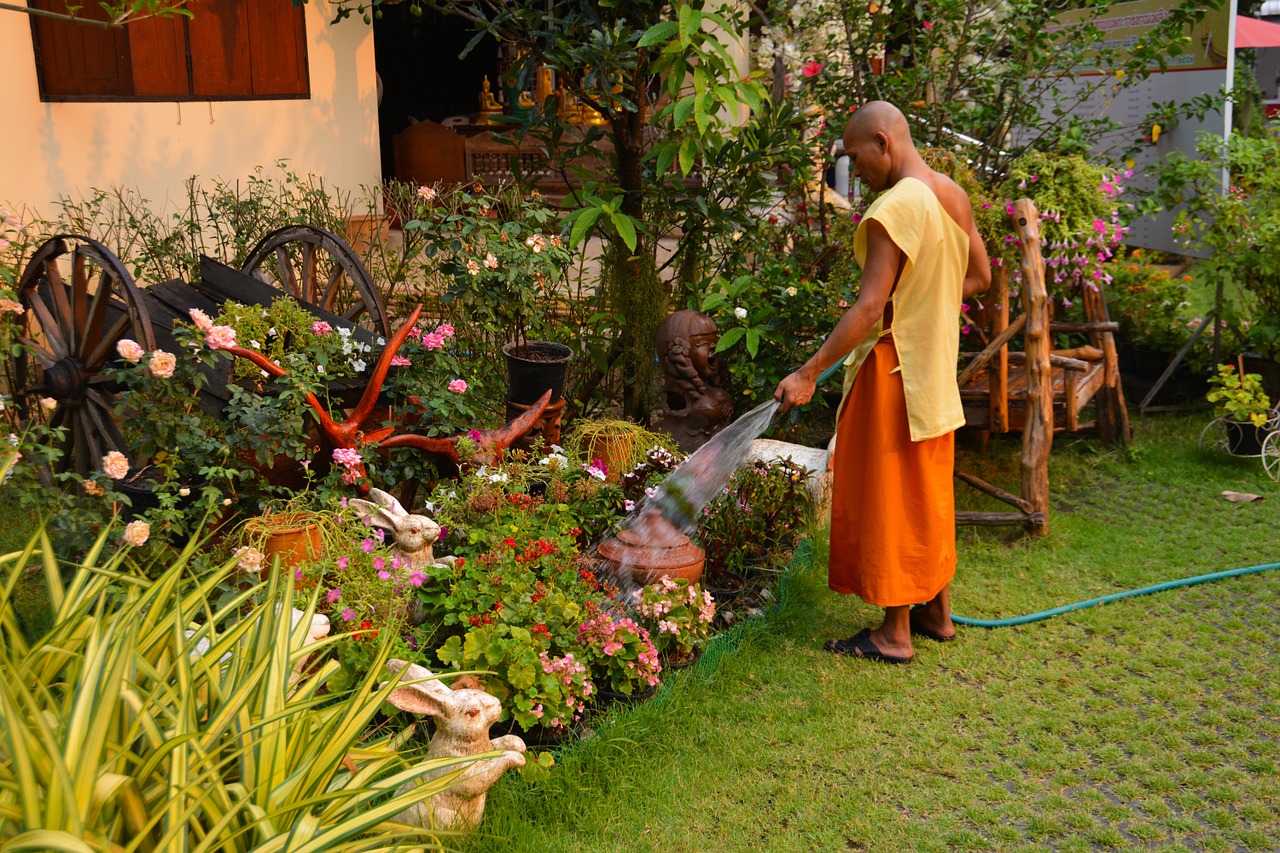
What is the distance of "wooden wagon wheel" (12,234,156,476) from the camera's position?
4.23m

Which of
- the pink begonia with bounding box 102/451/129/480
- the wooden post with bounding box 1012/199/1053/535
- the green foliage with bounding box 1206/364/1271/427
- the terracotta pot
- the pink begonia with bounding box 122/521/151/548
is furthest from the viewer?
the green foliage with bounding box 1206/364/1271/427

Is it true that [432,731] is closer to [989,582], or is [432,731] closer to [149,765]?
[149,765]

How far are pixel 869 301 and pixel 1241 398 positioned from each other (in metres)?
3.23

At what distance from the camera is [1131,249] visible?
812 cm

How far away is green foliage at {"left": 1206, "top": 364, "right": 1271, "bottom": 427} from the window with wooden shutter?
240 inches

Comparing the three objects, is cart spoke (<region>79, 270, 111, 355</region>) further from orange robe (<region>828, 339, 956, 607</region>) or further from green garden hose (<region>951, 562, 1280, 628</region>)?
green garden hose (<region>951, 562, 1280, 628</region>)

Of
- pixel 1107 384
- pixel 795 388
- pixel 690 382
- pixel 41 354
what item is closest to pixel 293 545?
pixel 41 354

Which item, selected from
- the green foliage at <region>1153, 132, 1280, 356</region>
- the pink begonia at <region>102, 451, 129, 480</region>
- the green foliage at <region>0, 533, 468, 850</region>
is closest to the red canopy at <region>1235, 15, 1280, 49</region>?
the green foliage at <region>1153, 132, 1280, 356</region>

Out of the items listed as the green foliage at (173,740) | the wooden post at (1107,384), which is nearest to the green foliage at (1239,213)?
the wooden post at (1107,384)

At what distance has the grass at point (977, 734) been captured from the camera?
3.14 m

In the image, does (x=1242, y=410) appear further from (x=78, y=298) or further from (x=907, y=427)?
(x=78, y=298)

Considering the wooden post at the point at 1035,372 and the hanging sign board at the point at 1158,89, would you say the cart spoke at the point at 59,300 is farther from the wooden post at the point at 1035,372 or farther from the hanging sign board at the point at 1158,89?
the hanging sign board at the point at 1158,89

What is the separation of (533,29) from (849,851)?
3.98m

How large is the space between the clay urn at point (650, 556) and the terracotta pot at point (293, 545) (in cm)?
104
